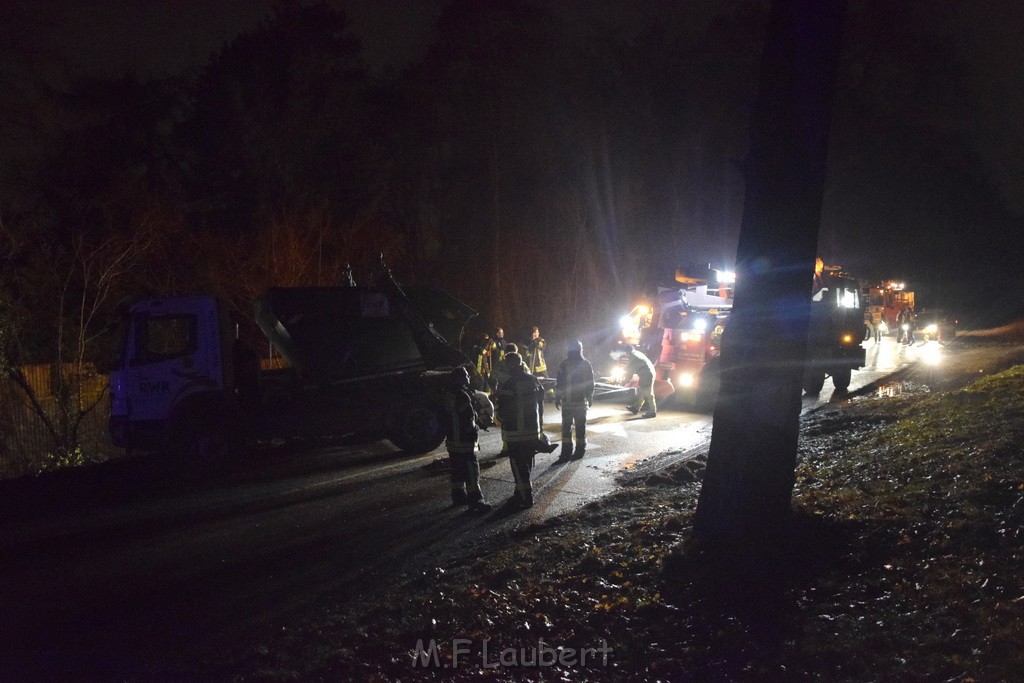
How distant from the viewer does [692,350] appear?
16.2 meters

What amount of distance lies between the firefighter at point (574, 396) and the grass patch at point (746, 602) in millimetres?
4248

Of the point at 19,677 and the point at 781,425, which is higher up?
the point at 781,425

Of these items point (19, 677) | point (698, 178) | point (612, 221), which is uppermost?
point (698, 178)

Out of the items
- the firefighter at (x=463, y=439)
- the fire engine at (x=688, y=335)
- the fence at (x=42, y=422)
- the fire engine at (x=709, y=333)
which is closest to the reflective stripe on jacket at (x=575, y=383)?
the firefighter at (x=463, y=439)

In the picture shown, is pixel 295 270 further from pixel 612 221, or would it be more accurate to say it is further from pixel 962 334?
pixel 962 334

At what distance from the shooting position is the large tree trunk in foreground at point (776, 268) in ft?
17.9

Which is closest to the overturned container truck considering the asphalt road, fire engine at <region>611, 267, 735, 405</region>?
the asphalt road

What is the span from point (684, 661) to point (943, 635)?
4.55 ft

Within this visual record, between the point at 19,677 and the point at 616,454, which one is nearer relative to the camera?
the point at 19,677

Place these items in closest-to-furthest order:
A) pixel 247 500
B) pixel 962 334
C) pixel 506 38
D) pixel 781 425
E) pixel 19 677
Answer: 1. pixel 19 677
2. pixel 781 425
3. pixel 247 500
4. pixel 506 38
5. pixel 962 334

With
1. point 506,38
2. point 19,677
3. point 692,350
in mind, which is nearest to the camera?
point 19,677

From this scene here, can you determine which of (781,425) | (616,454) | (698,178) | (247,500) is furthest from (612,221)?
(781,425)

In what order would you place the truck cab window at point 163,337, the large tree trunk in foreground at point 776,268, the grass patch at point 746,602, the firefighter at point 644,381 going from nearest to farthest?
the grass patch at point 746,602
the large tree trunk in foreground at point 776,268
the truck cab window at point 163,337
the firefighter at point 644,381

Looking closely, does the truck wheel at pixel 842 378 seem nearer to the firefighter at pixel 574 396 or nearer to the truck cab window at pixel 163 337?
the firefighter at pixel 574 396
